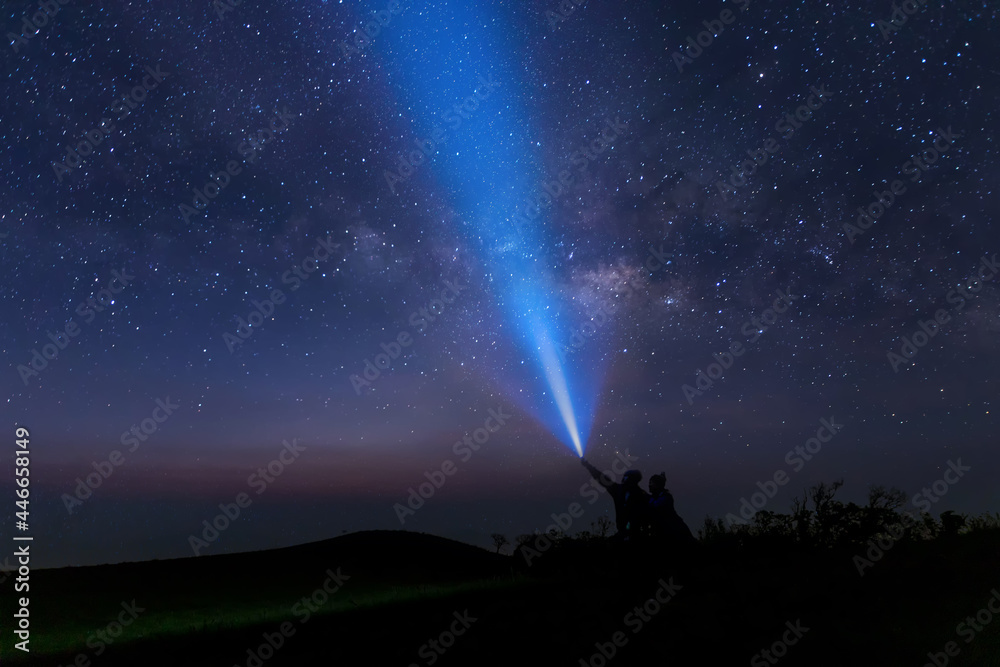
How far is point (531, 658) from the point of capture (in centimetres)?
815

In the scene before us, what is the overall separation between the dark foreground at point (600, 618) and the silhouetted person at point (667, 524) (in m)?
0.42

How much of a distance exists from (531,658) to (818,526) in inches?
547

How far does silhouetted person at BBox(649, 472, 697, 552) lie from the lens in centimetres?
1216

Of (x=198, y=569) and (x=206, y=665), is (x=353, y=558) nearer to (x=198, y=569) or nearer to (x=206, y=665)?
(x=198, y=569)

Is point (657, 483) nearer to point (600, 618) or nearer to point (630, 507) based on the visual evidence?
point (630, 507)

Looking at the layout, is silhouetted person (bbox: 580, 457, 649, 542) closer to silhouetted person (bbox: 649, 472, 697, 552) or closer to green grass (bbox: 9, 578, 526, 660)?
silhouetted person (bbox: 649, 472, 697, 552)

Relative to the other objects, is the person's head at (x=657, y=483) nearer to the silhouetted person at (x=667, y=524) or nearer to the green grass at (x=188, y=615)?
the silhouetted person at (x=667, y=524)

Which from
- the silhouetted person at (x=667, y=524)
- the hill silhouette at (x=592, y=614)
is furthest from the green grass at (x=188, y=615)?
the silhouetted person at (x=667, y=524)

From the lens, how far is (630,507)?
12.7 meters

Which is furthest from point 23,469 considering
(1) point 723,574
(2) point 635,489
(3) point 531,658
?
(1) point 723,574

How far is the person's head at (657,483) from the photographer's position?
40.9ft

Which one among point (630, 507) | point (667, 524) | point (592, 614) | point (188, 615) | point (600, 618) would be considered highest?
point (188, 615)

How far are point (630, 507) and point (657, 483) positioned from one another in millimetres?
760

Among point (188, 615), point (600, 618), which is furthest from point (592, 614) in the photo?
point (188, 615)
